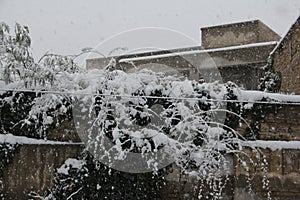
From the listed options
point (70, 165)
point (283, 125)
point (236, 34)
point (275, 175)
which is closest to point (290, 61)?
point (283, 125)

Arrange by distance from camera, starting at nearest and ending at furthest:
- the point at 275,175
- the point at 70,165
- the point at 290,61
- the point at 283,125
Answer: the point at 70,165 → the point at 275,175 → the point at 283,125 → the point at 290,61

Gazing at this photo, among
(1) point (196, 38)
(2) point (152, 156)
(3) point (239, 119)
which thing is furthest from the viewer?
(1) point (196, 38)

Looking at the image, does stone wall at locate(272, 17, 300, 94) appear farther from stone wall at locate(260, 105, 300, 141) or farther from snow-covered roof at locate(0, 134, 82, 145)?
snow-covered roof at locate(0, 134, 82, 145)

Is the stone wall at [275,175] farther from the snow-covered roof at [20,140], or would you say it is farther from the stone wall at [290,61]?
the stone wall at [290,61]

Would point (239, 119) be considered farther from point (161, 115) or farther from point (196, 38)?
point (196, 38)

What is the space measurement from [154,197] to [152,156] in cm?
45

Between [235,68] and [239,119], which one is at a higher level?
[235,68]

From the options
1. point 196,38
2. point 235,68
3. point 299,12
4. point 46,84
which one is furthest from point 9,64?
point 196,38

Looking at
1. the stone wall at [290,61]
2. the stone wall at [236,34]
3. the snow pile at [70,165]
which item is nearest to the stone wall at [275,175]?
the snow pile at [70,165]

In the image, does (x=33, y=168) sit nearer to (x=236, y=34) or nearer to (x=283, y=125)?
(x=283, y=125)

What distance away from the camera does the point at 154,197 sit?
4.64m

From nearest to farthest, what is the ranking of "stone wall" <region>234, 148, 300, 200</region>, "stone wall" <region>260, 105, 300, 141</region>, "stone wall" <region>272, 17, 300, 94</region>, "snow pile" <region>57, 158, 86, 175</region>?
"snow pile" <region>57, 158, 86, 175</region>
"stone wall" <region>234, 148, 300, 200</region>
"stone wall" <region>260, 105, 300, 141</region>
"stone wall" <region>272, 17, 300, 94</region>

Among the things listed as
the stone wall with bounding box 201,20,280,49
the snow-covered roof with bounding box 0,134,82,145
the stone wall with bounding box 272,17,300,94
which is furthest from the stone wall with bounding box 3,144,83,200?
the stone wall with bounding box 201,20,280,49

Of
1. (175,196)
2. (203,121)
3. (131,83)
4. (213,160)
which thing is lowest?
(175,196)
